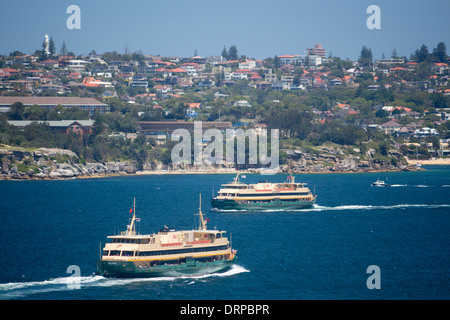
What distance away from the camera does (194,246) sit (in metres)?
58.5

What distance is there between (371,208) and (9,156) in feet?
268

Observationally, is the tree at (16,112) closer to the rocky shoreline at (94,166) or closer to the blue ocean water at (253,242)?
the rocky shoreline at (94,166)

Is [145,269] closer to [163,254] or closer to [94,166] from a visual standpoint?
[163,254]

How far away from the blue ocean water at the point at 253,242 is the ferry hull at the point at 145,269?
0.48 meters

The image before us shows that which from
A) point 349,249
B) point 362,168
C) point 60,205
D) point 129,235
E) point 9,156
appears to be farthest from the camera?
point 362,168

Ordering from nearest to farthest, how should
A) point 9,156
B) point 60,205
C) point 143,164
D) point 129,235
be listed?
point 129,235 → point 60,205 → point 9,156 → point 143,164

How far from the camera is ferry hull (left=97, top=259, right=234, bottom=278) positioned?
5550 centimetres

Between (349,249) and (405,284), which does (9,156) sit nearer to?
(349,249)

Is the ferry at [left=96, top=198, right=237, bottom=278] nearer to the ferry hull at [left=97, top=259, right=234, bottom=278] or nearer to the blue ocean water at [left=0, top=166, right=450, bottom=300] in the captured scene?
the ferry hull at [left=97, top=259, right=234, bottom=278]

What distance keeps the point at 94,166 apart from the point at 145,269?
120 m

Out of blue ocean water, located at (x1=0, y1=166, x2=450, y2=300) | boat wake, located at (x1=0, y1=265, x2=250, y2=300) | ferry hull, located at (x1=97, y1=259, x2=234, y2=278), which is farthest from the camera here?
ferry hull, located at (x1=97, y1=259, x2=234, y2=278)

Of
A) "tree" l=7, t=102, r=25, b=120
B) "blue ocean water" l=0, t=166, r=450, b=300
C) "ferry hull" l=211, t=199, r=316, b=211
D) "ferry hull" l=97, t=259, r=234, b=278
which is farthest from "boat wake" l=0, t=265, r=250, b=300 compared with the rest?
"tree" l=7, t=102, r=25, b=120

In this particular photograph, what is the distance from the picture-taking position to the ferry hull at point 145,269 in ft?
182
